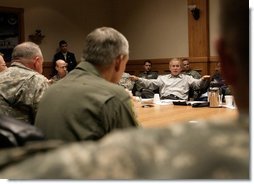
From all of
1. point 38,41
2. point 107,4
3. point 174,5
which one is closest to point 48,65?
point 38,41

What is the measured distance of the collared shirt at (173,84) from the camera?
5461mm

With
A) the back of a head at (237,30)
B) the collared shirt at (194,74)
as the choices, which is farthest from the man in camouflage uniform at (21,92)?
the collared shirt at (194,74)

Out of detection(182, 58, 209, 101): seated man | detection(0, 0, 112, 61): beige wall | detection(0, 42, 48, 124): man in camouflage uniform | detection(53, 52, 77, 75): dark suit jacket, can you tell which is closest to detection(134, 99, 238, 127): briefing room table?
detection(0, 42, 48, 124): man in camouflage uniform

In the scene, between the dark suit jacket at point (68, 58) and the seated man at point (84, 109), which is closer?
the seated man at point (84, 109)

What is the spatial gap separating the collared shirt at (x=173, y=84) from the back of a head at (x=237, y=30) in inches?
189

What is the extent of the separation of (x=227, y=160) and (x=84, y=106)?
1163 millimetres

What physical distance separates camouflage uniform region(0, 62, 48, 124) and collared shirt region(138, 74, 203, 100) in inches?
110

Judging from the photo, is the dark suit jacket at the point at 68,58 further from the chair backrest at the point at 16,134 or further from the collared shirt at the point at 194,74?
the chair backrest at the point at 16,134

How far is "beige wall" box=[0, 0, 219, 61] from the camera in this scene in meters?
7.58

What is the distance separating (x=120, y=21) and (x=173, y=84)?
11.4ft

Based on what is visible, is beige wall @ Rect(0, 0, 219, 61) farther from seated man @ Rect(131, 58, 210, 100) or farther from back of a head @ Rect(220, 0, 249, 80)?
back of a head @ Rect(220, 0, 249, 80)

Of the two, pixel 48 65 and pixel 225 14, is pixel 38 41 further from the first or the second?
pixel 225 14

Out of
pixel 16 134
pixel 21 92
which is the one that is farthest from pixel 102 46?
pixel 21 92

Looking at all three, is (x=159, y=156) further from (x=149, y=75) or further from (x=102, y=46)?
(x=149, y=75)
